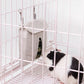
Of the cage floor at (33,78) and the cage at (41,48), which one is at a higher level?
the cage at (41,48)

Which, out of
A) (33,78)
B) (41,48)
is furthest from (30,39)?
(33,78)

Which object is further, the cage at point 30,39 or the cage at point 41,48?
the cage at point 30,39

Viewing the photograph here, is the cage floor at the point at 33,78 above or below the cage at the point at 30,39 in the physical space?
below

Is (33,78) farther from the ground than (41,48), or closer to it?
closer to it

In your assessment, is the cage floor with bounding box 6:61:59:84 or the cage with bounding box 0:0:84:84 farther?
the cage floor with bounding box 6:61:59:84

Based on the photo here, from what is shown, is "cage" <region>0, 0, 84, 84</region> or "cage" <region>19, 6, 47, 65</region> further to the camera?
"cage" <region>19, 6, 47, 65</region>

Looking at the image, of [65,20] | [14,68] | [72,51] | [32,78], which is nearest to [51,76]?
[32,78]

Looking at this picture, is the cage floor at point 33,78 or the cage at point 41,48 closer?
the cage at point 41,48

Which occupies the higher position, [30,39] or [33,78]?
[30,39]

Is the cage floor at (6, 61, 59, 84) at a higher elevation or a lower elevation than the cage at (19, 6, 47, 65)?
lower

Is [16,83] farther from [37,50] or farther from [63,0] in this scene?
[63,0]

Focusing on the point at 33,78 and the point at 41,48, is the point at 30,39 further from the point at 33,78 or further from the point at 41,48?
the point at 33,78

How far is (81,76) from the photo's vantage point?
3.68ft

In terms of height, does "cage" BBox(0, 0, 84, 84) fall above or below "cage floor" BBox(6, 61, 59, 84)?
above
